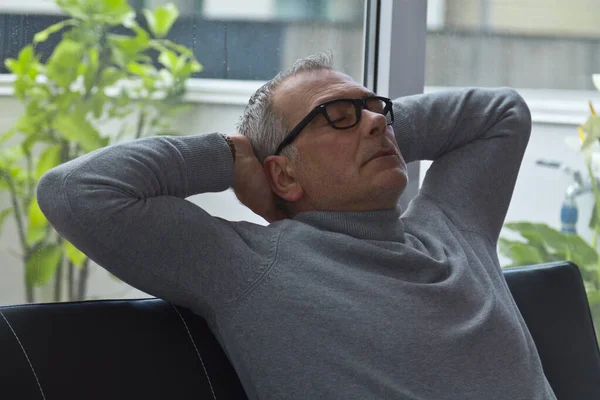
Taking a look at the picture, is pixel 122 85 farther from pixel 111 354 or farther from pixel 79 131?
pixel 111 354

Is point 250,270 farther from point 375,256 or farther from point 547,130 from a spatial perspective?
point 547,130

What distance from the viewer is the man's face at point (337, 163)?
1.60m

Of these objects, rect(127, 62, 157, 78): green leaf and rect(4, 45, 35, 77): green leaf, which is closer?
rect(4, 45, 35, 77): green leaf

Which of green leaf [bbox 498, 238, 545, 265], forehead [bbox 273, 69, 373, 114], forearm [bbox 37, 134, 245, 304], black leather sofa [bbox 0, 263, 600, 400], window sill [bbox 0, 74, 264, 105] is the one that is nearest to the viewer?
black leather sofa [bbox 0, 263, 600, 400]

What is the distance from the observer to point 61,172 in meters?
1.43

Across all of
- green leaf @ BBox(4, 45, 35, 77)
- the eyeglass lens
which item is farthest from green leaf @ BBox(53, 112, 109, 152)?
the eyeglass lens

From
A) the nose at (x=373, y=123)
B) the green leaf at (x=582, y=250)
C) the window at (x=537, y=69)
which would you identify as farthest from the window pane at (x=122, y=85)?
the green leaf at (x=582, y=250)

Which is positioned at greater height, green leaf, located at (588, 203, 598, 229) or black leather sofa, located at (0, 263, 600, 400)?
black leather sofa, located at (0, 263, 600, 400)

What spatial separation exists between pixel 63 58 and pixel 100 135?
0.59 ft

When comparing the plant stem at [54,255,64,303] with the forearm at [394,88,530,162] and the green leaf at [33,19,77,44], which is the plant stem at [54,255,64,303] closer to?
the green leaf at [33,19,77,44]

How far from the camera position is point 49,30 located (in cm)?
177

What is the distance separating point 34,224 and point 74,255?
0.11 m

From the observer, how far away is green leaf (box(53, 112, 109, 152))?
179cm

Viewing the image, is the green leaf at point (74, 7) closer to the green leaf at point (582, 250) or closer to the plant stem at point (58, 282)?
the plant stem at point (58, 282)
